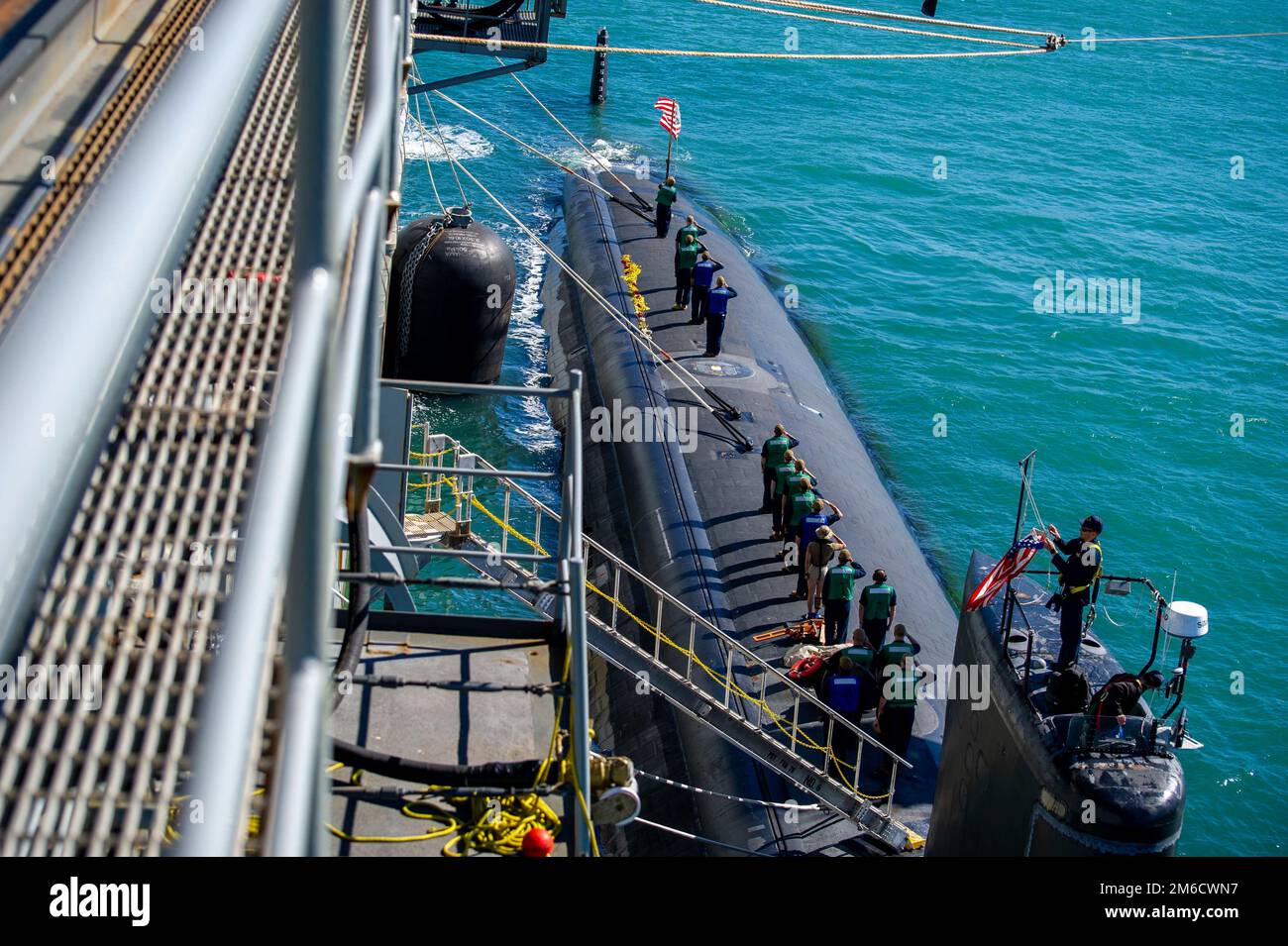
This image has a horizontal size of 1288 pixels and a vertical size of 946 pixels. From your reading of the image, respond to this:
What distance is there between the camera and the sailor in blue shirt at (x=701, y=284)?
89.2ft

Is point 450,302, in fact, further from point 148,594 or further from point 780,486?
point 148,594

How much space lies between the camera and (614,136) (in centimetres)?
4766

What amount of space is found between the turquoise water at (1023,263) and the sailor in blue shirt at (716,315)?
3.79m

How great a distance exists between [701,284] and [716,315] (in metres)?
1.55

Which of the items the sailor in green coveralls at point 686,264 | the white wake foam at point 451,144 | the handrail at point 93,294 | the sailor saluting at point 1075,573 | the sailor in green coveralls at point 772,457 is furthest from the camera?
the white wake foam at point 451,144

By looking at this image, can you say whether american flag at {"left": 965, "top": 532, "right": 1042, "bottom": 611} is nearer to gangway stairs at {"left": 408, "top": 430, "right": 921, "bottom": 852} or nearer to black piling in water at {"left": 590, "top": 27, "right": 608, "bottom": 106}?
gangway stairs at {"left": 408, "top": 430, "right": 921, "bottom": 852}

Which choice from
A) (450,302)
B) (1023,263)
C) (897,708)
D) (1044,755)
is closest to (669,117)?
(450,302)

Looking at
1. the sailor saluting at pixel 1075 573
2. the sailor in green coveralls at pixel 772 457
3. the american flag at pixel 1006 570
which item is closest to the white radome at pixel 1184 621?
the sailor saluting at pixel 1075 573

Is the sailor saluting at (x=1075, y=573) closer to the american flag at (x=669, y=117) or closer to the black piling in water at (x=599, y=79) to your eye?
the american flag at (x=669, y=117)

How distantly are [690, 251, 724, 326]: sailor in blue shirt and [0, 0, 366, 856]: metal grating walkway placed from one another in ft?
72.1

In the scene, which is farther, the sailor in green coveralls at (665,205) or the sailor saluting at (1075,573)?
the sailor in green coveralls at (665,205)
